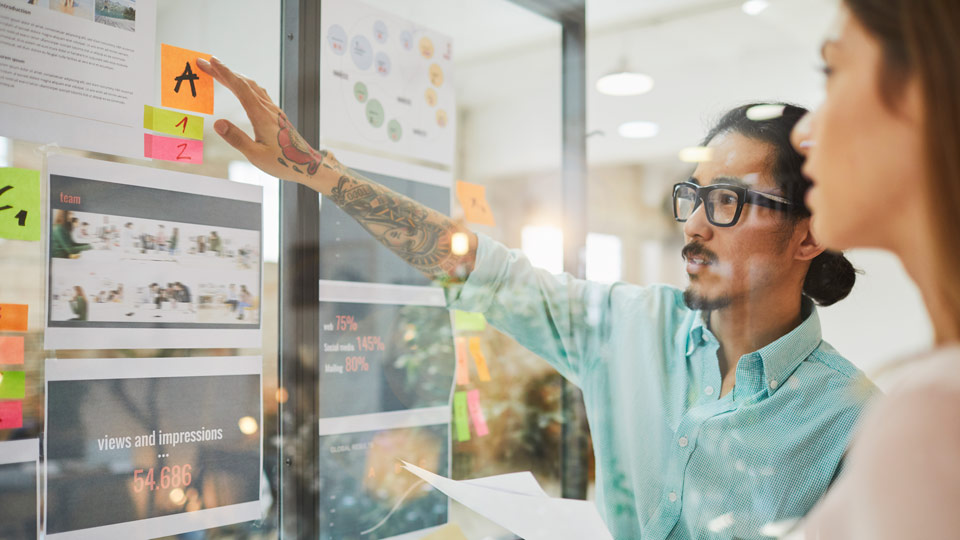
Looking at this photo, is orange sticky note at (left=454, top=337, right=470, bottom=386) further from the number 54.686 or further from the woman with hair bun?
the woman with hair bun

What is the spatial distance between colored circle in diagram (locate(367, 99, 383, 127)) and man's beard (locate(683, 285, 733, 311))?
668mm

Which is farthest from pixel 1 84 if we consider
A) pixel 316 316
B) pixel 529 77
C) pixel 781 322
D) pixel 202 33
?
pixel 781 322

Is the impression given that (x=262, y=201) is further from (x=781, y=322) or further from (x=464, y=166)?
(x=781, y=322)

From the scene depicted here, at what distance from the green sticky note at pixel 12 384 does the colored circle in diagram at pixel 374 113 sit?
0.70 metres

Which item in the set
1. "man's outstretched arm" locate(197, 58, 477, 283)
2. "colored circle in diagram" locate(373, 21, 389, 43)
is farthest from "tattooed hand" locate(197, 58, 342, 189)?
"colored circle in diagram" locate(373, 21, 389, 43)

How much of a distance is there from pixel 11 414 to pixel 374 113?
2.46ft

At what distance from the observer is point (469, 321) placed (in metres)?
1.55

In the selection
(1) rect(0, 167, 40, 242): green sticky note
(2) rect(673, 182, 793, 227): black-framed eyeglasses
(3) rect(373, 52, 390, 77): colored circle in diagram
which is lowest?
(1) rect(0, 167, 40, 242): green sticky note

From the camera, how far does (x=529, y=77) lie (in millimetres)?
1768

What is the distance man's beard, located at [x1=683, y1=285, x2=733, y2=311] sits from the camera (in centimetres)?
136

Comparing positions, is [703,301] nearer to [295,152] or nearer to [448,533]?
[448,533]

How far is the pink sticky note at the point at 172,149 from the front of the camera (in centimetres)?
104

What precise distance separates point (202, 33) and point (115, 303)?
0.42 metres

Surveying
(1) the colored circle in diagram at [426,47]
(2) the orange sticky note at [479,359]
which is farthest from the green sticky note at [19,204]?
(2) the orange sticky note at [479,359]
